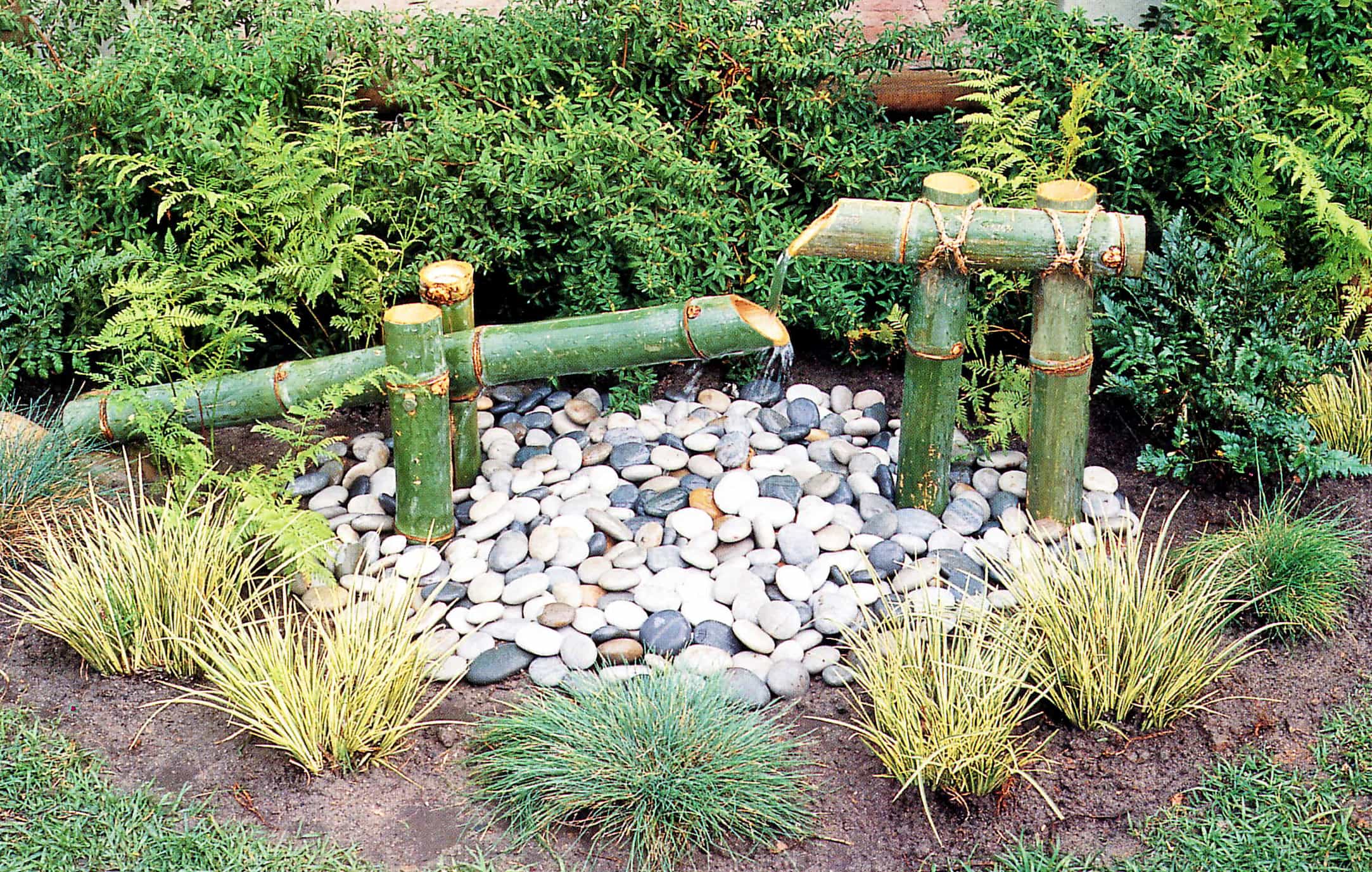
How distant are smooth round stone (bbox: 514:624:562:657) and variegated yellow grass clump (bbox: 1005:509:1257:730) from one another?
48.5 inches

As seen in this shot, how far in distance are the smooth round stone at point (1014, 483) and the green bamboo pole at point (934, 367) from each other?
0.85 feet

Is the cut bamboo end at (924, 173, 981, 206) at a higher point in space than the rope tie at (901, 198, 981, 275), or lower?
higher

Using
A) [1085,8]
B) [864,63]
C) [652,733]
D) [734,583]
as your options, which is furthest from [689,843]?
[1085,8]

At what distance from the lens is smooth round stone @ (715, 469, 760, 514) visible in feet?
14.3

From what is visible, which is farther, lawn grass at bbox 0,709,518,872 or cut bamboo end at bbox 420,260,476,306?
cut bamboo end at bbox 420,260,476,306

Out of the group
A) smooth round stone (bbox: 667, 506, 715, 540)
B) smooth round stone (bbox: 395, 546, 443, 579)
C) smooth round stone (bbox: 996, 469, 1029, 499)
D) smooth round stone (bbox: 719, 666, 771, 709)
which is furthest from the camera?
smooth round stone (bbox: 996, 469, 1029, 499)

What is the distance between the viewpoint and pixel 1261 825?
3.16 meters

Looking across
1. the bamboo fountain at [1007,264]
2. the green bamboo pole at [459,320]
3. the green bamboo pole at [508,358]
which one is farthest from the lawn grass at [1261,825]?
the green bamboo pole at [459,320]

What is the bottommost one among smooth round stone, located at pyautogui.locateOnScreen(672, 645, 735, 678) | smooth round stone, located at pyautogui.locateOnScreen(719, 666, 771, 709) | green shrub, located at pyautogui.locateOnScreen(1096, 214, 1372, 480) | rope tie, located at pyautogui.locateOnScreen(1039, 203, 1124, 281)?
smooth round stone, located at pyautogui.locateOnScreen(719, 666, 771, 709)

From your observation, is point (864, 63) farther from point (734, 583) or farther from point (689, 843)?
point (689, 843)

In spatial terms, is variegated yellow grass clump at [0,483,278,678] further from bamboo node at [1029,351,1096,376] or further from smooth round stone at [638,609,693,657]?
bamboo node at [1029,351,1096,376]

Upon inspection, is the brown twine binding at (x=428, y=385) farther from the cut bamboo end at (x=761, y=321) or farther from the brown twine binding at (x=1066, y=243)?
the brown twine binding at (x=1066, y=243)

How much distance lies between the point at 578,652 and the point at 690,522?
0.68 metres

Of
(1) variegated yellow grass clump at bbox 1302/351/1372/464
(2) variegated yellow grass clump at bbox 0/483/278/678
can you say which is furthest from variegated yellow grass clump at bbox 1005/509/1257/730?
(2) variegated yellow grass clump at bbox 0/483/278/678
